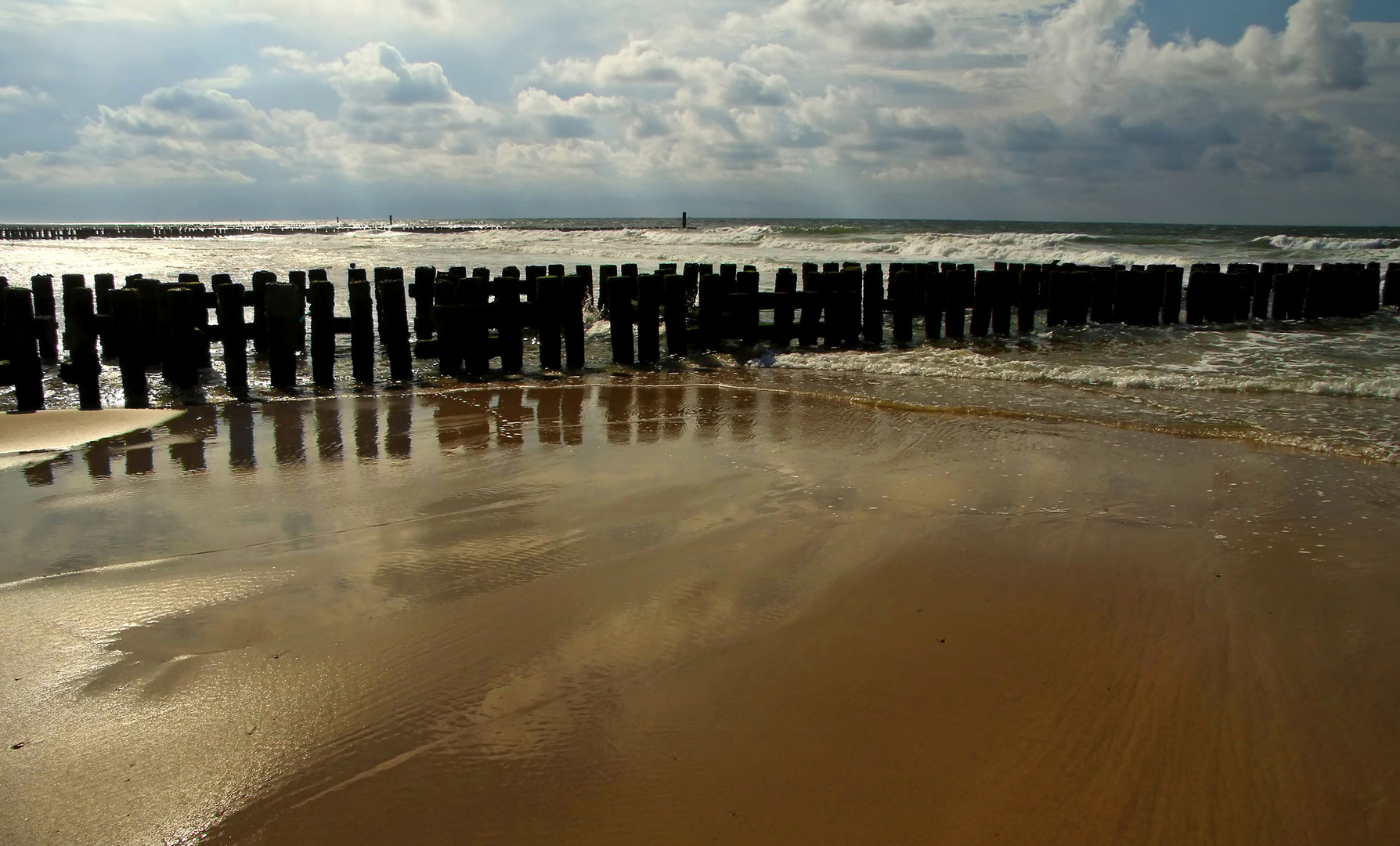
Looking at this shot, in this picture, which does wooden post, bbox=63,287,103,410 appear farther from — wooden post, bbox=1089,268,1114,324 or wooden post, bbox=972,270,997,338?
wooden post, bbox=1089,268,1114,324

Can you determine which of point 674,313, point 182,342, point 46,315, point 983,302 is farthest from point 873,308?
point 46,315

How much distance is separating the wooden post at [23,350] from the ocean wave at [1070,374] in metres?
7.25

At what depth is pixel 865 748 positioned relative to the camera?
2629mm

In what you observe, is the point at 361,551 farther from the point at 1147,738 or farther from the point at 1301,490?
the point at 1301,490

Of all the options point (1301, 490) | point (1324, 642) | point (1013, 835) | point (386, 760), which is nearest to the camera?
point (1013, 835)

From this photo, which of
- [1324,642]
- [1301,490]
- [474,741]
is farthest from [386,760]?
[1301,490]

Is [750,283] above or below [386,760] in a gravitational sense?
above

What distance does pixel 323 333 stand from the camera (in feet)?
29.7

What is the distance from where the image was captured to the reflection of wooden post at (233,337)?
8680mm

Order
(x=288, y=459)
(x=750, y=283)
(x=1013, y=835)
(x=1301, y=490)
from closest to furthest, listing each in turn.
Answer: (x=1013, y=835), (x=1301, y=490), (x=288, y=459), (x=750, y=283)

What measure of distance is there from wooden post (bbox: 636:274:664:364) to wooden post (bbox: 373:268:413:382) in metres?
2.58

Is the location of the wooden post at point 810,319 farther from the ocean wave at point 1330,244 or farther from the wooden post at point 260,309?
the ocean wave at point 1330,244

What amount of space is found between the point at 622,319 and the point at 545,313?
0.89 m

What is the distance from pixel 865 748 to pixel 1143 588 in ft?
6.04
